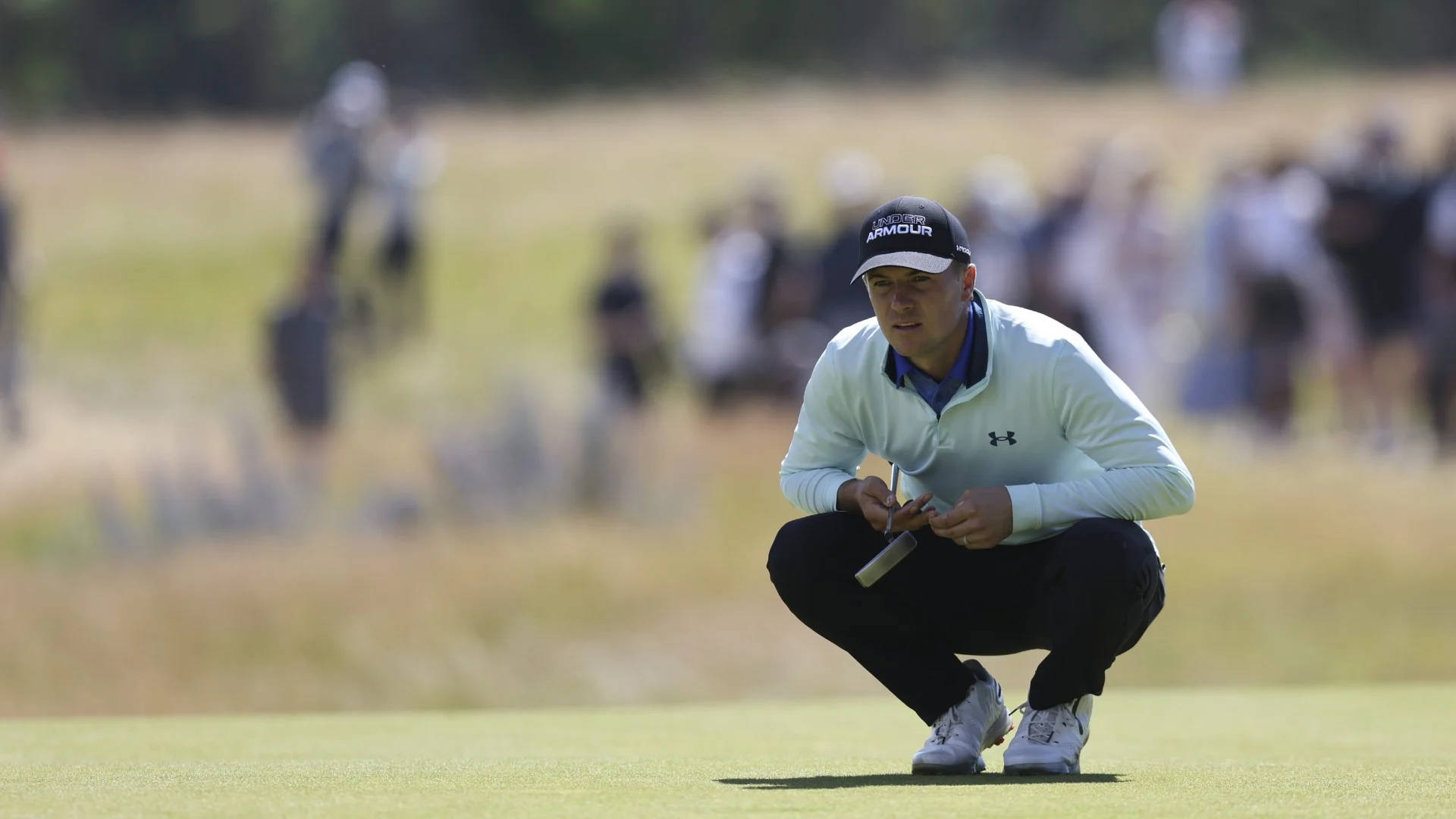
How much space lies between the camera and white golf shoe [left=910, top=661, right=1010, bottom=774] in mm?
5754

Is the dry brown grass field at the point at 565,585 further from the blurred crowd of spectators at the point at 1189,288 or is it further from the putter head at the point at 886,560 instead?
the putter head at the point at 886,560

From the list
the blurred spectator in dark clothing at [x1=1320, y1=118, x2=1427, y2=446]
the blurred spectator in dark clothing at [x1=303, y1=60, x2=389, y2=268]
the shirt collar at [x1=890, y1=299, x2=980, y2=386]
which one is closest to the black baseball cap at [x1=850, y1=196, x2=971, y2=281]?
the shirt collar at [x1=890, y1=299, x2=980, y2=386]

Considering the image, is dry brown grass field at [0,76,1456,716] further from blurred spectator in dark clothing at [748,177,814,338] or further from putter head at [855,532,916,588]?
putter head at [855,532,916,588]

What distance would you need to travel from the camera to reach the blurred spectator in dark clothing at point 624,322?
699 inches

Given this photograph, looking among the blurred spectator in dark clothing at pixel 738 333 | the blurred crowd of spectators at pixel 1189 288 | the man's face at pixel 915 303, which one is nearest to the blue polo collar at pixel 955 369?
the man's face at pixel 915 303

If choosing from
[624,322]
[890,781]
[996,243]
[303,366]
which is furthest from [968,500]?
[624,322]

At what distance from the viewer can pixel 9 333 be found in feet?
63.5

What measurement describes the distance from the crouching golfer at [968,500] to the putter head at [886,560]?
96mm

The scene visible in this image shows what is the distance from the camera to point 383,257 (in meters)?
26.7

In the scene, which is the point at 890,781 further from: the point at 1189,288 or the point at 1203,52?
the point at 1203,52

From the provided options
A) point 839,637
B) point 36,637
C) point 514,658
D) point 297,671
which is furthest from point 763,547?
point 839,637

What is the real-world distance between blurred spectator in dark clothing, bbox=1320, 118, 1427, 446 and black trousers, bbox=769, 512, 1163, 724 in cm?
1084

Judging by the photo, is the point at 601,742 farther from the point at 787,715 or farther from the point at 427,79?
the point at 427,79

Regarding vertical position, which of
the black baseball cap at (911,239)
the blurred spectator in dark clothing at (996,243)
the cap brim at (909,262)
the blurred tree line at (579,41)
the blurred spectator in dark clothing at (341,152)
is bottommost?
the cap brim at (909,262)
